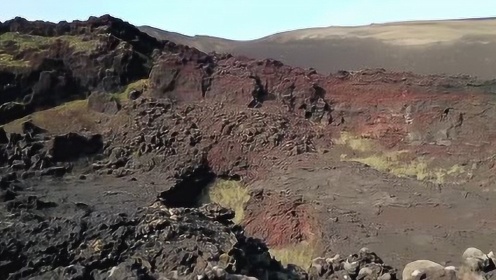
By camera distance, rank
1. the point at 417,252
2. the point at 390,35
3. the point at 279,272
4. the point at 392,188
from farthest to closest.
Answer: the point at 390,35
the point at 392,188
the point at 417,252
the point at 279,272

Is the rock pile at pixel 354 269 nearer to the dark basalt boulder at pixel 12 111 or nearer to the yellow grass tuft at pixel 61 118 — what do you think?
the yellow grass tuft at pixel 61 118

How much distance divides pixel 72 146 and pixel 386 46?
22337 millimetres

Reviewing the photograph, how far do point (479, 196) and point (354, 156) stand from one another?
11.6 ft

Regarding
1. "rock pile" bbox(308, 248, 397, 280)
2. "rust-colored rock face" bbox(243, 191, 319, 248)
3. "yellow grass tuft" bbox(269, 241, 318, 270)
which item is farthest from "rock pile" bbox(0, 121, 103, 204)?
"rock pile" bbox(308, 248, 397, 280)

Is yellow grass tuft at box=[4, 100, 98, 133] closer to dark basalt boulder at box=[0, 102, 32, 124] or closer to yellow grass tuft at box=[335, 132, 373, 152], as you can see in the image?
dark basalt boulder at box=[0, 102, 32, 124]

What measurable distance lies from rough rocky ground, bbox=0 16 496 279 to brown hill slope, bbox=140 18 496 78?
13104 millimetres

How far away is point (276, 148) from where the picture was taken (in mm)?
20641

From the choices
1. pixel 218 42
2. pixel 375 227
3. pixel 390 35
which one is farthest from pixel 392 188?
pixel 218 42

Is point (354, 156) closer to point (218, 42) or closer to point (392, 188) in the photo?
point (392, 188)

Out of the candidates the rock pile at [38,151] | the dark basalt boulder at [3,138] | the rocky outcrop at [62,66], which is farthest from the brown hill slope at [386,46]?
the dark basalt boulder at [3,138]

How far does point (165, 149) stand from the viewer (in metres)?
20.2

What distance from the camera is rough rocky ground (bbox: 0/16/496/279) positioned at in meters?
17.3

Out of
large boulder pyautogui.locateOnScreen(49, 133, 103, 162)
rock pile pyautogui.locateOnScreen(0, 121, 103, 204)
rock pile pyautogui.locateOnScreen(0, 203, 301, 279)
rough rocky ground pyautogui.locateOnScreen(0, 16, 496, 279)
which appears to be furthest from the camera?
large boulder pyautogui.locateOnScreen(49, 133, 103, 162)

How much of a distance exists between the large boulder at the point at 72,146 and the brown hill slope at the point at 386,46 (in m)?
17.9
